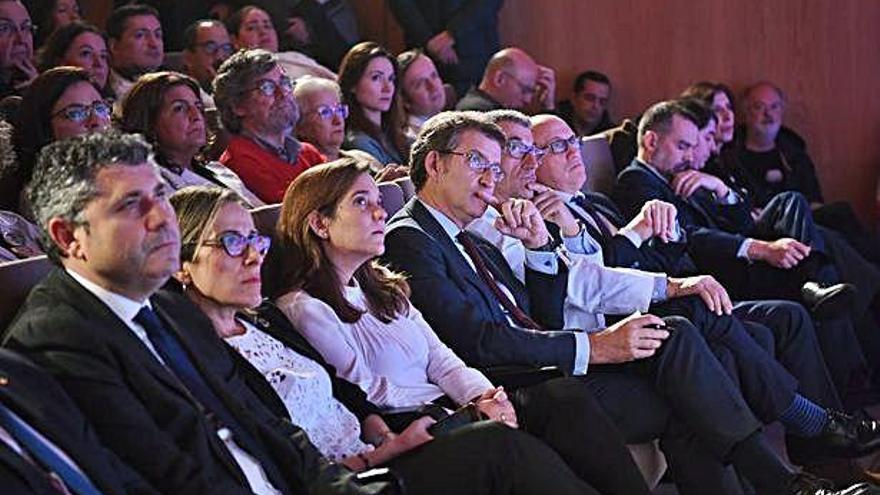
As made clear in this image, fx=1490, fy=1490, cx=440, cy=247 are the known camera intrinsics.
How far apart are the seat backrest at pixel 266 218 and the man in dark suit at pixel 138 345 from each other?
1.75 ft

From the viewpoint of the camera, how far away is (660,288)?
3.39m

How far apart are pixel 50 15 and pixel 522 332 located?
8.00ft

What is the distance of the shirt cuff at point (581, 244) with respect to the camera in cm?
339

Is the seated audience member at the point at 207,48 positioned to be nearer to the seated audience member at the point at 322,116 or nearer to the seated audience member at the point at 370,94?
the seated audience member at the point at 370,94

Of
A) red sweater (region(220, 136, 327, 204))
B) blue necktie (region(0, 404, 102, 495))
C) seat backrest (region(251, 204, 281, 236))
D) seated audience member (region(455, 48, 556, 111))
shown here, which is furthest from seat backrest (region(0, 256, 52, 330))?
seated audience member (region(455, 48, 556, 111))

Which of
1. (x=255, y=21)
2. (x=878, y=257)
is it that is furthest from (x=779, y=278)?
(x=255, y=21)

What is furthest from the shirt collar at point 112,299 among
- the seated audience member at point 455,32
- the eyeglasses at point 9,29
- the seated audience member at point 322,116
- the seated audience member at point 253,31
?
the seated audience member at point 455,32

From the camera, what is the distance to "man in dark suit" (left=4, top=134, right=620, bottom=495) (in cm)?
193

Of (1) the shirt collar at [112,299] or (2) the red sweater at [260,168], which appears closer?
(1) the shirt collar at [112,299]

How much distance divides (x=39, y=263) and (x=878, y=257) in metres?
3.06

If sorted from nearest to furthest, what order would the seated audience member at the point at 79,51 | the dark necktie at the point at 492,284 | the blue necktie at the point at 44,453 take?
the blue necktie at the point at 44,453
the dark necktie at the point at 492,284
the seated audience member at the point at 79,51

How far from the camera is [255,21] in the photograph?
192 inches

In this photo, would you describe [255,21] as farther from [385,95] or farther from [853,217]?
[853,217]

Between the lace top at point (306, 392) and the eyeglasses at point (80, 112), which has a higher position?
the eyeglasses at point (80, 112)
